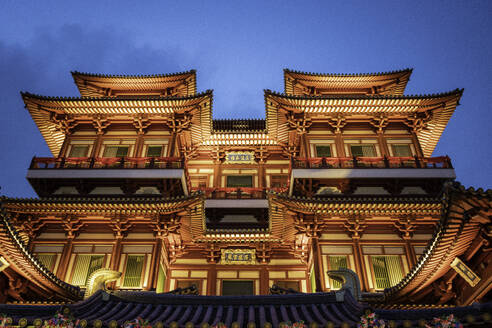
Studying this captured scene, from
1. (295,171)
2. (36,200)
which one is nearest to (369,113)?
(295,171)

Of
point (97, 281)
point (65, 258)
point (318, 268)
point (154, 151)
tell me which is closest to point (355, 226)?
point (318, 268)

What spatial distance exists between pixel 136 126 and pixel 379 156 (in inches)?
571

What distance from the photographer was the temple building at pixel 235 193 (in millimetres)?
17469

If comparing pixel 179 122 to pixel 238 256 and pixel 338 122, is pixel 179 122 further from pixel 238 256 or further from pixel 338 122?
pixel 338 122

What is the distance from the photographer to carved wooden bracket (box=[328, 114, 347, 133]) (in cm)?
2298

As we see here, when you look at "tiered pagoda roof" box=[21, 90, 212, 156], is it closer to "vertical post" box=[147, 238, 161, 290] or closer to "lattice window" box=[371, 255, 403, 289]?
"vertical post" box=[147, 238, 161, 290]

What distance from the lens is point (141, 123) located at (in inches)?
927

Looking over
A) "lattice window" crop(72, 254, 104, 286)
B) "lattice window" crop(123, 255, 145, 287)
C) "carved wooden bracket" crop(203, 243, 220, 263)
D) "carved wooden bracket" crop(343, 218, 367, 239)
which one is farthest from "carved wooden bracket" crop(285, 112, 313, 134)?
"lattice window" crop(72, 254, 104, 286)

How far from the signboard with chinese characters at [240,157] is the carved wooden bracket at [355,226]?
885cm

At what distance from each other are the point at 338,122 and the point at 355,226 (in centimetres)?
722

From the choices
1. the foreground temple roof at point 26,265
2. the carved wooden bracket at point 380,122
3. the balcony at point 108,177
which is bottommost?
the foreground temple roof at point 26,265

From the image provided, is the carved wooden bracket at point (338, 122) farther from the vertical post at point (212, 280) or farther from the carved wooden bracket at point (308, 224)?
the vertical post at point (212, 280)

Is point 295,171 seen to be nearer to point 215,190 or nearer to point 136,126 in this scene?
point 215,190

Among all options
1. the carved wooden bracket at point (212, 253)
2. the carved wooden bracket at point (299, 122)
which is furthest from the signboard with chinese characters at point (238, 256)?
the carved wooden bracket at point (299, 122)
